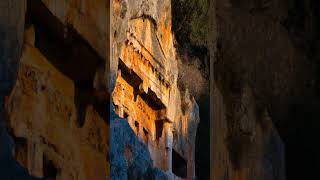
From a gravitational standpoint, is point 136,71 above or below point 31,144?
above

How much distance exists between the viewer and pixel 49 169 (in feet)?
18.9

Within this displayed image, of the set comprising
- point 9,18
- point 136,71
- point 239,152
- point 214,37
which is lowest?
point 239,152

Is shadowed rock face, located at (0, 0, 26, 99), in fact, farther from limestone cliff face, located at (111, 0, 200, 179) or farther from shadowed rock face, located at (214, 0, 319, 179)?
limestone cliff face, located at (111, 0, 200, 179)

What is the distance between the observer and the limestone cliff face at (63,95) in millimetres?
5246

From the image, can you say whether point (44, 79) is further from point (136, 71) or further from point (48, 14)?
point (136, 71)

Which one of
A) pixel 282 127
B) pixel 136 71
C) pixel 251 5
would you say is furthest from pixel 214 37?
pixel 136 71

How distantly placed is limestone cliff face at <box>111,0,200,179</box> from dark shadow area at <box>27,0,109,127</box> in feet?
27.7

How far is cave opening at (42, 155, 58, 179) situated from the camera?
567 cm

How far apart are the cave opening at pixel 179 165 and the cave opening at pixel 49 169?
44.1ft

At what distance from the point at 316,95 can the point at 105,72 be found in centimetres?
272

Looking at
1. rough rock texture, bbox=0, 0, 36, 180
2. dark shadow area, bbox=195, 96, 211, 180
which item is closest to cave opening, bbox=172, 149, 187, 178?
dark shadow area, bbox=195, 96, 211, 180

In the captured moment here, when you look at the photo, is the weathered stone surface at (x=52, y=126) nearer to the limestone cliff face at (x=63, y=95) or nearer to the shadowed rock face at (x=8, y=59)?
the limestone cliff face at (x=63, y=95)

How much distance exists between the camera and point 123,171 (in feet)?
37.6

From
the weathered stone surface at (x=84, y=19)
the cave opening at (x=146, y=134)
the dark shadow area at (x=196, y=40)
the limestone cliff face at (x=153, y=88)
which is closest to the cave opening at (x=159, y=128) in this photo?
the limestone cliff face at (x=153, y=88)
